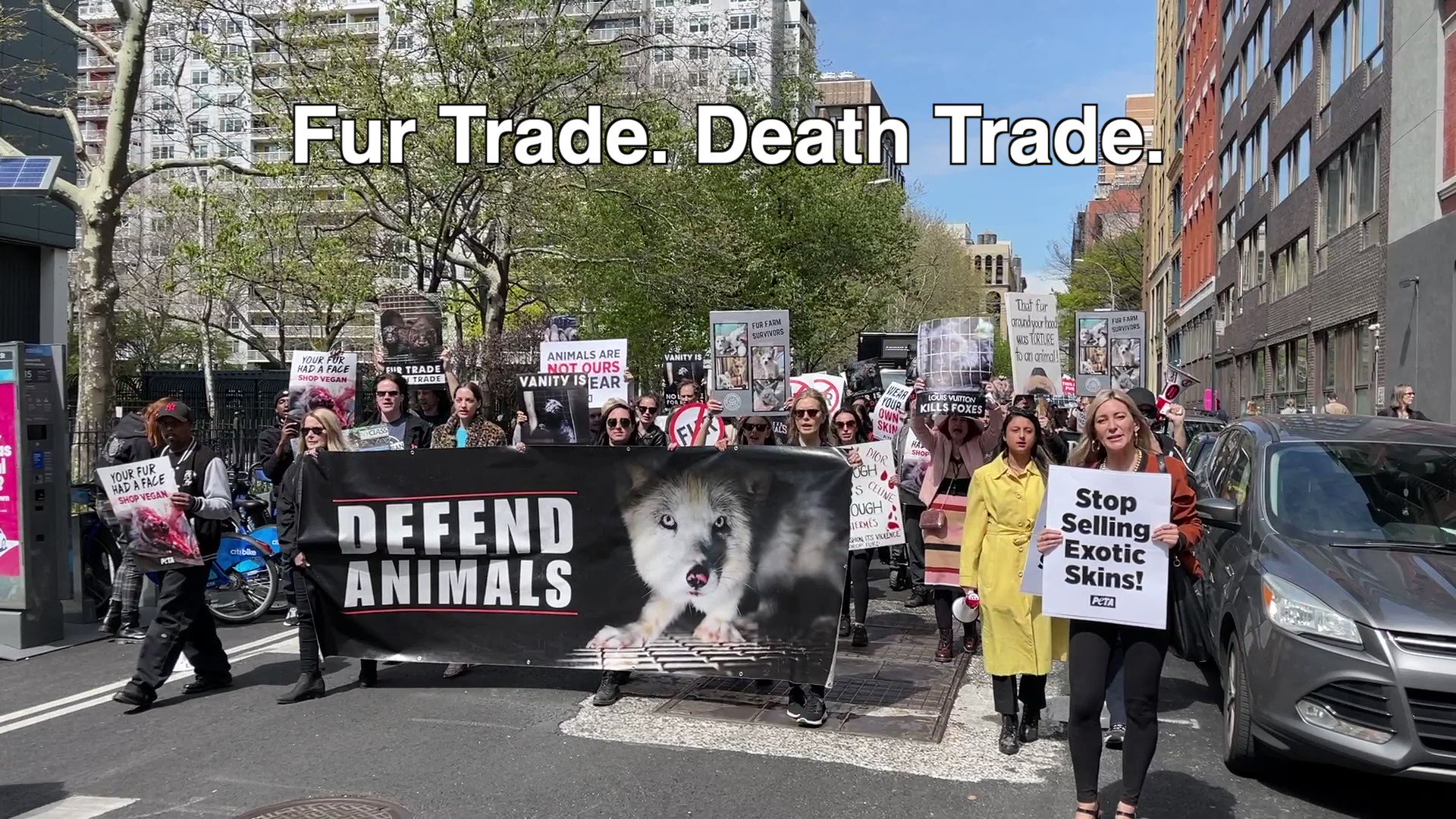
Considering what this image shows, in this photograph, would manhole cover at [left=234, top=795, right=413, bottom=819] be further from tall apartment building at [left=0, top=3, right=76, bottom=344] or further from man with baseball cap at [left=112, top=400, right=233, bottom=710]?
tall apartment building at [left=0, top=3, right=76, bottom=344]

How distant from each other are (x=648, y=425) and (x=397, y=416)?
2.49m

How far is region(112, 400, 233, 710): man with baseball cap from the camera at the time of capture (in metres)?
6.80

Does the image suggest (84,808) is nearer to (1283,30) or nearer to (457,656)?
(457,656)

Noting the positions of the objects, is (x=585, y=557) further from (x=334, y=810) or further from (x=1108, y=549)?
(x=1108, y=549)

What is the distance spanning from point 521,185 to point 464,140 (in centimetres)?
185

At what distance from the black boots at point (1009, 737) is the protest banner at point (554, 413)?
3744 millimetres

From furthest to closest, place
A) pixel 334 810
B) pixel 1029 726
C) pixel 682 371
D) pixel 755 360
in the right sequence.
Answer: pixel 682 371 → pixel 755 360 → pixel 1029 726 → pixel 334 810

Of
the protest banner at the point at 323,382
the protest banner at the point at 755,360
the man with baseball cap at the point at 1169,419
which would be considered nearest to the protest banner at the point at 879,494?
the protest banner at the point at 755,360

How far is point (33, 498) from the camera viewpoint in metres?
8.58

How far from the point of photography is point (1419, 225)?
775 inches

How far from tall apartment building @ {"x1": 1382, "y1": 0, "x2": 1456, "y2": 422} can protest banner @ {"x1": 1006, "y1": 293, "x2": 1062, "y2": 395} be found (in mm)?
10203

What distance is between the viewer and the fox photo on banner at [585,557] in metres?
6.36

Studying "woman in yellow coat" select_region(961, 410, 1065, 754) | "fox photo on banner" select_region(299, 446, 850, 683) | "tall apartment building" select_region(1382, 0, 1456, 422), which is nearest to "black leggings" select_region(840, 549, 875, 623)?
"fox photo on banner" select_region(299, 446, 850, 683)

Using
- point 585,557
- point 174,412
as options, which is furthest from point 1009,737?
point 174,412
